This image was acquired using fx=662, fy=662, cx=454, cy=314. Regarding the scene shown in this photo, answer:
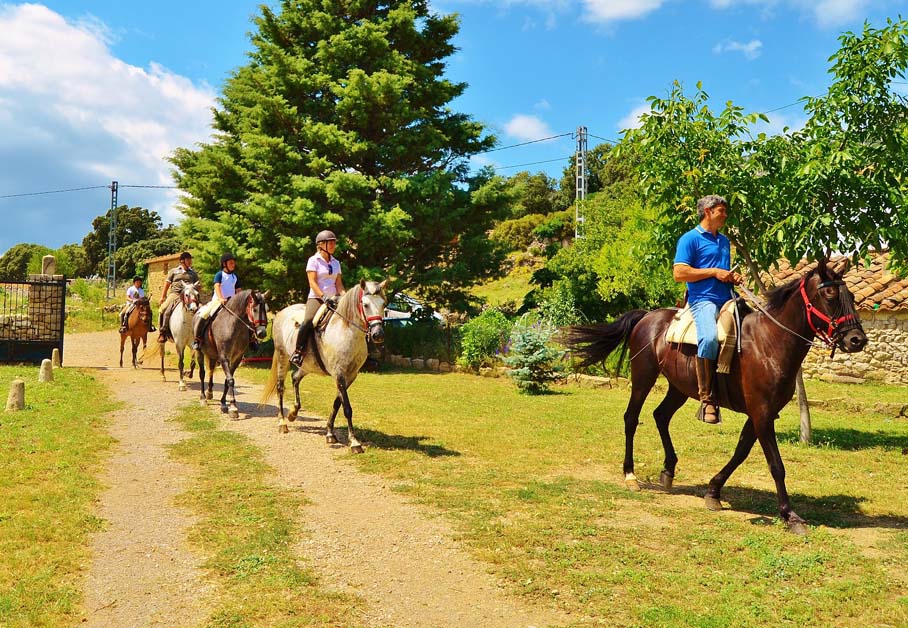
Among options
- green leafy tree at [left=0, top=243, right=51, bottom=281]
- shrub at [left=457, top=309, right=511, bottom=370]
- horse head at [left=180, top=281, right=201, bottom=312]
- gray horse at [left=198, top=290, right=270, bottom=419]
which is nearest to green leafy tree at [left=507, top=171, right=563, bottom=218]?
shrub at [left=457, top=309, right=511, bottom=370]

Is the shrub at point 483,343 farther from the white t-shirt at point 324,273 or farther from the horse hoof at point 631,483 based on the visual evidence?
the horse hoof at point 631,483

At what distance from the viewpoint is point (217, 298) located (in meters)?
13.3

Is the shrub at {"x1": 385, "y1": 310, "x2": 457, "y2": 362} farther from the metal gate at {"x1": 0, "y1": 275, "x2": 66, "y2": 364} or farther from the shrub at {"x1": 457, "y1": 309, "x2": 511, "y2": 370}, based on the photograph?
the metal gate at {"x1": 0, "y1": 275, "x2": 66, "y2": 364}

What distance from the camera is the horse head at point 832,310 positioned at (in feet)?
19.9

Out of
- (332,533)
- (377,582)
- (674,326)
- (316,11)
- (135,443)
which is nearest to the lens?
(377,582)

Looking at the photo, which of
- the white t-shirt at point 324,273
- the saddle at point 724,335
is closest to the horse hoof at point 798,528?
the saddle at point 724,335

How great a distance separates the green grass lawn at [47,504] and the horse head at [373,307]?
12.4ft

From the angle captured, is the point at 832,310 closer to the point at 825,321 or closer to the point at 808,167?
the point at 825,321

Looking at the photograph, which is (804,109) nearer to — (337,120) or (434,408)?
(434,408)

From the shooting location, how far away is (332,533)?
243 inches

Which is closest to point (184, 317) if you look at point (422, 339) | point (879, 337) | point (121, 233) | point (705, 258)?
point (422, 339)

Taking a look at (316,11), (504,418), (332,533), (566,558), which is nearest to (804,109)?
(504,418)

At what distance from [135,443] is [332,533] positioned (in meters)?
5.34

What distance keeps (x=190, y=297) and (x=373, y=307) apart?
26.2 feet
